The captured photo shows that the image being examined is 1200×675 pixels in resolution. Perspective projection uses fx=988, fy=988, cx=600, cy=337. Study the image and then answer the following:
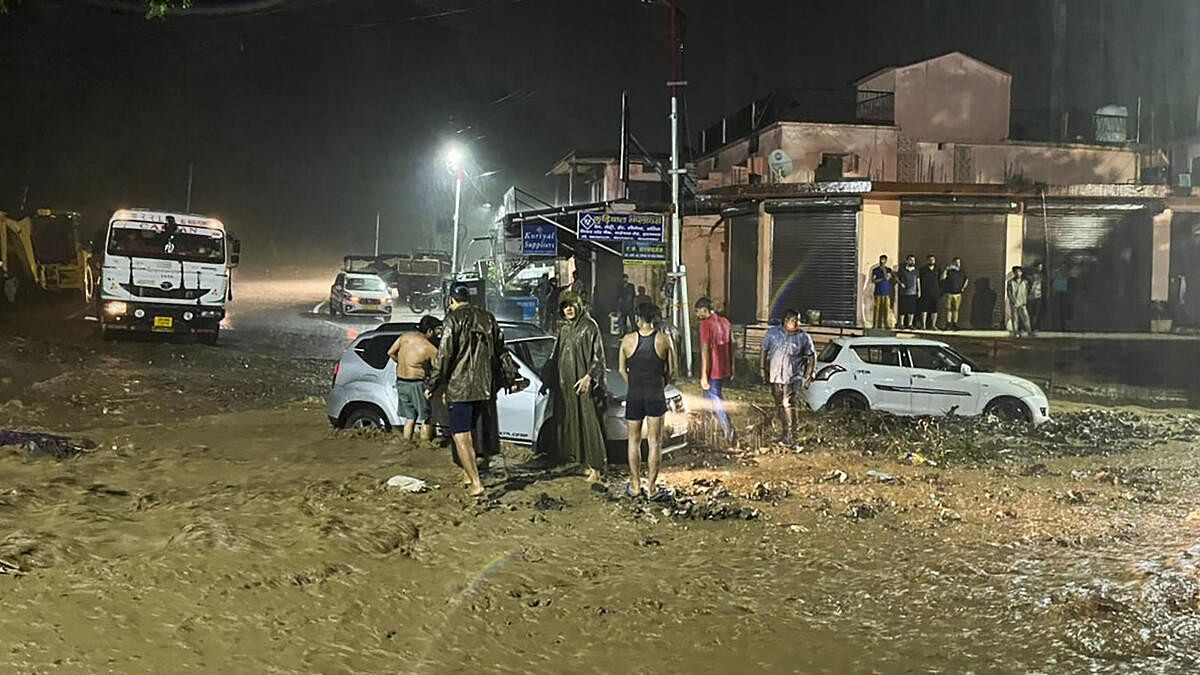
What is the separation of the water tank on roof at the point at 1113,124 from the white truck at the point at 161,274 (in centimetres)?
2839

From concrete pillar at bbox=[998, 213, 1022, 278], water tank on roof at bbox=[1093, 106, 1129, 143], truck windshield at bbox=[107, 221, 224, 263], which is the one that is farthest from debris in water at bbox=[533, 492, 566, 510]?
water tank on roof at bbox=[1093, 106, 1129, 143]

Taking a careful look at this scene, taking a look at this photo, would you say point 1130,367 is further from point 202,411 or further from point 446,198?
point 446,198

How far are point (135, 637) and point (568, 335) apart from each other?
4.68 meters

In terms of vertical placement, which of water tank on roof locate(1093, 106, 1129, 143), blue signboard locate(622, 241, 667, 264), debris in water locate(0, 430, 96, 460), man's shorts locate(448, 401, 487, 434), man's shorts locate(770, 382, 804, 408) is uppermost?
water tank on roof locate(1093, 106, 1129, 143)

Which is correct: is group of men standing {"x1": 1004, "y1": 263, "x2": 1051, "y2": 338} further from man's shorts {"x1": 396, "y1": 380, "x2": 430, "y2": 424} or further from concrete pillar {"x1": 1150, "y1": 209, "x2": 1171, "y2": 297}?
man's shorts {"x1": 396, "y1": 380, "x2": 430, "y2": 424}

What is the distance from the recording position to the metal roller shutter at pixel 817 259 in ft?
71.9

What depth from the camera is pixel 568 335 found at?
8.87m

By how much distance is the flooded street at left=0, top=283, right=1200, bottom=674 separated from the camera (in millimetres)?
5219

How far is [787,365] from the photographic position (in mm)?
12258

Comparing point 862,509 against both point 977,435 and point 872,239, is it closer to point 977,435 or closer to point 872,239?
point 977,435

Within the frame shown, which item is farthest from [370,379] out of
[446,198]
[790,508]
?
[446,198]

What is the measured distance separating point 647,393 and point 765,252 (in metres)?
15.0

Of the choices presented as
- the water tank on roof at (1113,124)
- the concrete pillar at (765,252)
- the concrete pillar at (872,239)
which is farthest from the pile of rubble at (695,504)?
the water tank on roof at (1113,124)

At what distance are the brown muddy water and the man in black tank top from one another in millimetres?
478
